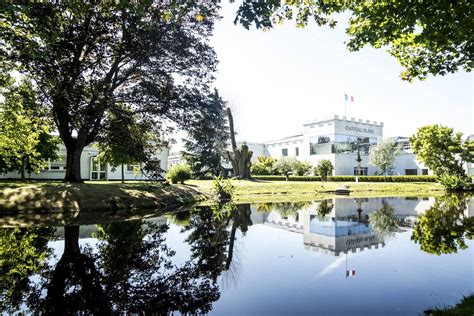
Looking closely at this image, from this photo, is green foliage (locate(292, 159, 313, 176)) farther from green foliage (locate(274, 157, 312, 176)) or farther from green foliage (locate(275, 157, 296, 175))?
green foliage (locate(275, 157, 296, 175))

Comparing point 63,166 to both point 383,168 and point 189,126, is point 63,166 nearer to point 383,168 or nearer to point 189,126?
point 189,126

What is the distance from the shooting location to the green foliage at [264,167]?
4662 centimetres

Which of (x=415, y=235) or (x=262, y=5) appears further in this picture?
(x=415, y=235)

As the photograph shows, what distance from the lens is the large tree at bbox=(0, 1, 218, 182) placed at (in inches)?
438

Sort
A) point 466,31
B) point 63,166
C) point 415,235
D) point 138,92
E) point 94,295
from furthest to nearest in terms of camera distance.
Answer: point 63,166 < point 138,92 < point 415,235 < point 466,31 < point 94,295

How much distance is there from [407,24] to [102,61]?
13.9 m

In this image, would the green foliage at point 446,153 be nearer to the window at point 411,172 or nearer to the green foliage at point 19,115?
the window at point 411,172

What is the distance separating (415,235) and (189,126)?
40.9 ft

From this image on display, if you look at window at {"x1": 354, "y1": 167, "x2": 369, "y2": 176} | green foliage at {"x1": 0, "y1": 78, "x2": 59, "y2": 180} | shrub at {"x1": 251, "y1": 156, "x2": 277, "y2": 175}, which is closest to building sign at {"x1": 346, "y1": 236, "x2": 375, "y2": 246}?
green foliage at {"x1": 0, "y1": 78, "x2": 59, "y2": 180}

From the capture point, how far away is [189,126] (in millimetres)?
17484

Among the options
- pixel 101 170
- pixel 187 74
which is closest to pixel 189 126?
pixel 187 74

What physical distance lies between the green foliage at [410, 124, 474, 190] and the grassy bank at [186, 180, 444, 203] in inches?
58.8

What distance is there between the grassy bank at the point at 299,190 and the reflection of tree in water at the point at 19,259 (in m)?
13.8

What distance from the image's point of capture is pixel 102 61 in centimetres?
1523
